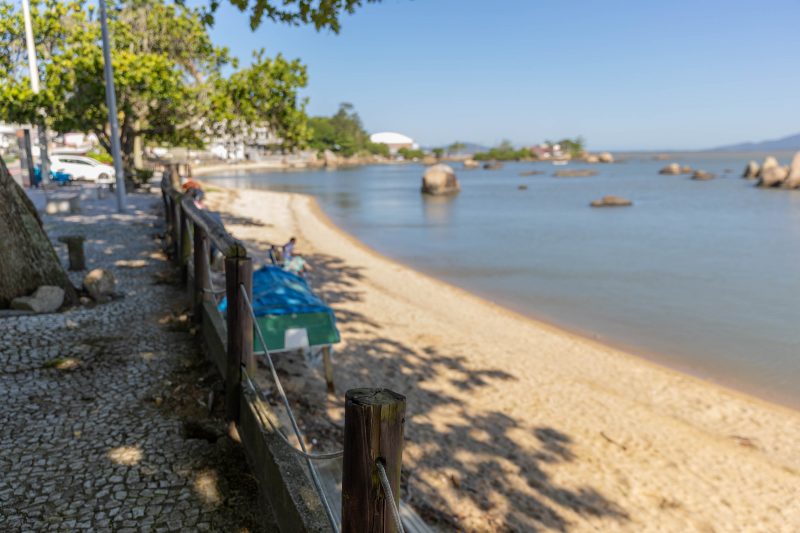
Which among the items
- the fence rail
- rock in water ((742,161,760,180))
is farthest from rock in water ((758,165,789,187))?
the fence rail

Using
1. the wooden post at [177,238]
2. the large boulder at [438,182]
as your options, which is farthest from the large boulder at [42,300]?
the large boulder at [438,182]

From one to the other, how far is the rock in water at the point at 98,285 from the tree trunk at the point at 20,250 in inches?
16.4

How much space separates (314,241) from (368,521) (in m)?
20.6

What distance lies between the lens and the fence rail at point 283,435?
199 centimetres

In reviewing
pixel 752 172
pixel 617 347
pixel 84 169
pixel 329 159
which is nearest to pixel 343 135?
pixel 329 159

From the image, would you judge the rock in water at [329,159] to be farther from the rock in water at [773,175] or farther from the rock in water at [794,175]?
the rock in water at [794,175]

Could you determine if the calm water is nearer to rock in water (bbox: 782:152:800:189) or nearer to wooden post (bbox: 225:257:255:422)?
wooden post (bbox: 225:257:255:422)

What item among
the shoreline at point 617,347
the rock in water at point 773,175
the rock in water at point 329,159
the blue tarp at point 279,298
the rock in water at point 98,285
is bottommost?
the shoreline at point 617,347

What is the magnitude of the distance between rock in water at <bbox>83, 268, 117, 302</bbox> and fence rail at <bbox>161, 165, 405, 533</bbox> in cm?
148

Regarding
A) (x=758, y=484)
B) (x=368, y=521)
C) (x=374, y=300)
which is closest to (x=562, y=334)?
(x=374, y=300)

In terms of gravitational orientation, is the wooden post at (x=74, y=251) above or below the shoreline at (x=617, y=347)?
above

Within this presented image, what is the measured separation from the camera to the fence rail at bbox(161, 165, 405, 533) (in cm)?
199

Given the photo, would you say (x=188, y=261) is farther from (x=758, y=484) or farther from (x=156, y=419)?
(x=758, y=484)

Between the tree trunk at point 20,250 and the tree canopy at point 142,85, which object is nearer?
the tree trunk at point 20,250
